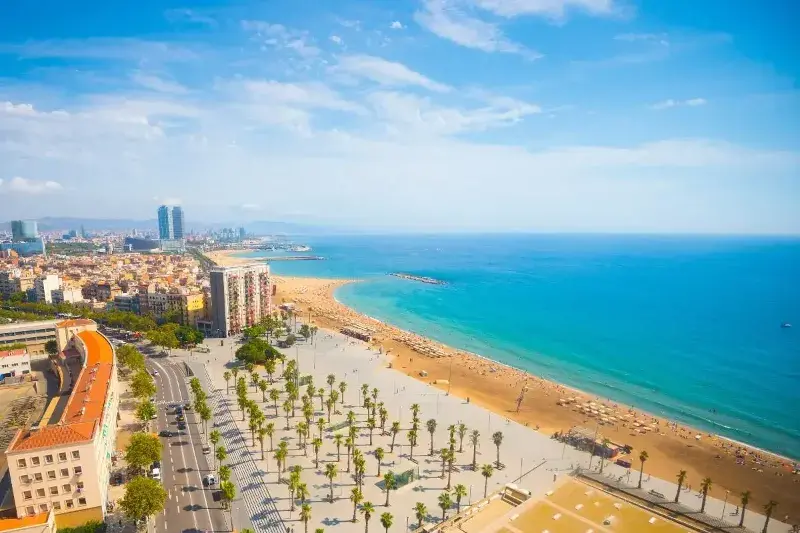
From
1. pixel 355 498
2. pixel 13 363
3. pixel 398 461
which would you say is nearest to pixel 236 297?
pixel 13 363

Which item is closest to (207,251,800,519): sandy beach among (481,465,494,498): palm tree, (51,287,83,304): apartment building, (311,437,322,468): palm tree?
(481,465,494,498): palm tree

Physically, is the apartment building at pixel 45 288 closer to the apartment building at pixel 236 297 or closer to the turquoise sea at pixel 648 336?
the apartment building at pixel 236 297

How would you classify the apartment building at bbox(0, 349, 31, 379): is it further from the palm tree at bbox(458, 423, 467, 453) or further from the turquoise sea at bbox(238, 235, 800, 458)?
the turquoise sea at bbox(238, 235, 800, 458)

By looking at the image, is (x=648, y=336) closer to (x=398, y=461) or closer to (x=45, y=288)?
(x=398, y=461)

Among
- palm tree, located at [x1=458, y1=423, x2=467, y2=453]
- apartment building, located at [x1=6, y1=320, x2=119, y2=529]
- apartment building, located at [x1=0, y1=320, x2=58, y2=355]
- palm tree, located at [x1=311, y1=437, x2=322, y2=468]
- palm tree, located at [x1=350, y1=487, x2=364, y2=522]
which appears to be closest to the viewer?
apartment building, located at [x1=6, y1=320, x2=119, y2=529]

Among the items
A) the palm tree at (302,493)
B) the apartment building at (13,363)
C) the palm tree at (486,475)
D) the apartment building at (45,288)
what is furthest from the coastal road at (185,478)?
the apartment building at (45,288)

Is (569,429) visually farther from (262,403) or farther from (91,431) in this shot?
(91,431)

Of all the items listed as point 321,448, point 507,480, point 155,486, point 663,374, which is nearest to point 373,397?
point 321,448
